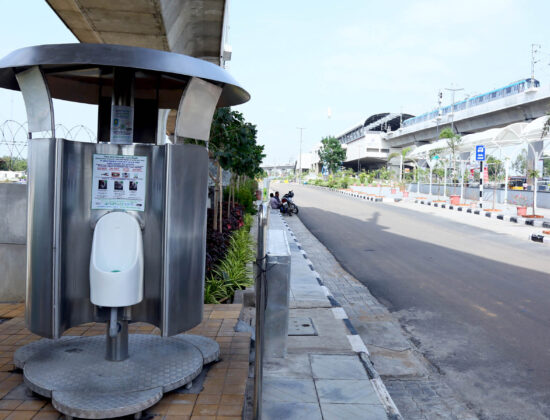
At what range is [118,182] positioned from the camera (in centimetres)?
361

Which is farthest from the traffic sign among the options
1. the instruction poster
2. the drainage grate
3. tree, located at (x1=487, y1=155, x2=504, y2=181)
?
the instruction poster

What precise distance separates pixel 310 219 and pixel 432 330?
14324 millimetres

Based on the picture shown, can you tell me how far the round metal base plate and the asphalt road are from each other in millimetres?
2380

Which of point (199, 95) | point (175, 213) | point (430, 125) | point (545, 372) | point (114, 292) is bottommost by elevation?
point (545, 372)

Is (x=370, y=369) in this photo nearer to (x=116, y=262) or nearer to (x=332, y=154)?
(x=116, y=262)

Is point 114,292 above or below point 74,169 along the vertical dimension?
below

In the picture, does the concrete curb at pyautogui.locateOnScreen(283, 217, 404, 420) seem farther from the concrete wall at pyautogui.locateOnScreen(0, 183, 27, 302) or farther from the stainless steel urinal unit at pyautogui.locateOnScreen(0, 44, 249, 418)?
the concrete wall at pyautogui.locateOnScreen(0, 183, 27, 302)

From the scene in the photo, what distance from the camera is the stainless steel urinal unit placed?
3.36 m

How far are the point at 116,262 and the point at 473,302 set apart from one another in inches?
216

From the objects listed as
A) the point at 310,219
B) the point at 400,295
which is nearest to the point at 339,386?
the point at 400,295

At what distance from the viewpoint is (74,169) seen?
11.8 ft

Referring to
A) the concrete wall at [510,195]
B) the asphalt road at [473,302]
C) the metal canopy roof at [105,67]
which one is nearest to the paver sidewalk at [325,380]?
the asphalt road at [473,302]

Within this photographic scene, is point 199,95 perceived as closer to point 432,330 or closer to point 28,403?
point 28,403

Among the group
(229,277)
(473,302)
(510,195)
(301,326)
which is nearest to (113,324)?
(301,326)
